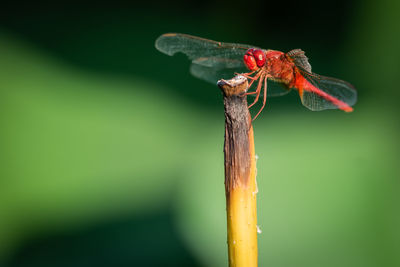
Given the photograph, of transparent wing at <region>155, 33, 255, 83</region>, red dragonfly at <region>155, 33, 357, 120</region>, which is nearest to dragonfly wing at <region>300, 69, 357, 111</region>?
red dragonfly at <region>155, 33, 357, 120</region>

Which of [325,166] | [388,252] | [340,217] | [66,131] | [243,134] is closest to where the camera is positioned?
[243,134]

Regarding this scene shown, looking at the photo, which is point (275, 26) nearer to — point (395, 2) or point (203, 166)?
point (395, 2)

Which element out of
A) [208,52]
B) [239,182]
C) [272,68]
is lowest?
[239,182]

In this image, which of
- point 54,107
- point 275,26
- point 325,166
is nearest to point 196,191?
point 325,166

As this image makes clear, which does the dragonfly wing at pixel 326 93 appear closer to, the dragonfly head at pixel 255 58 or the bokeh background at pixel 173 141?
the dragonfly head at pixel 255 58

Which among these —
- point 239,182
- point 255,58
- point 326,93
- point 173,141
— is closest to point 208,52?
point 255,58

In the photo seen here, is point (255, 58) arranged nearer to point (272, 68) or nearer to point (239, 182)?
point (272, 68)
